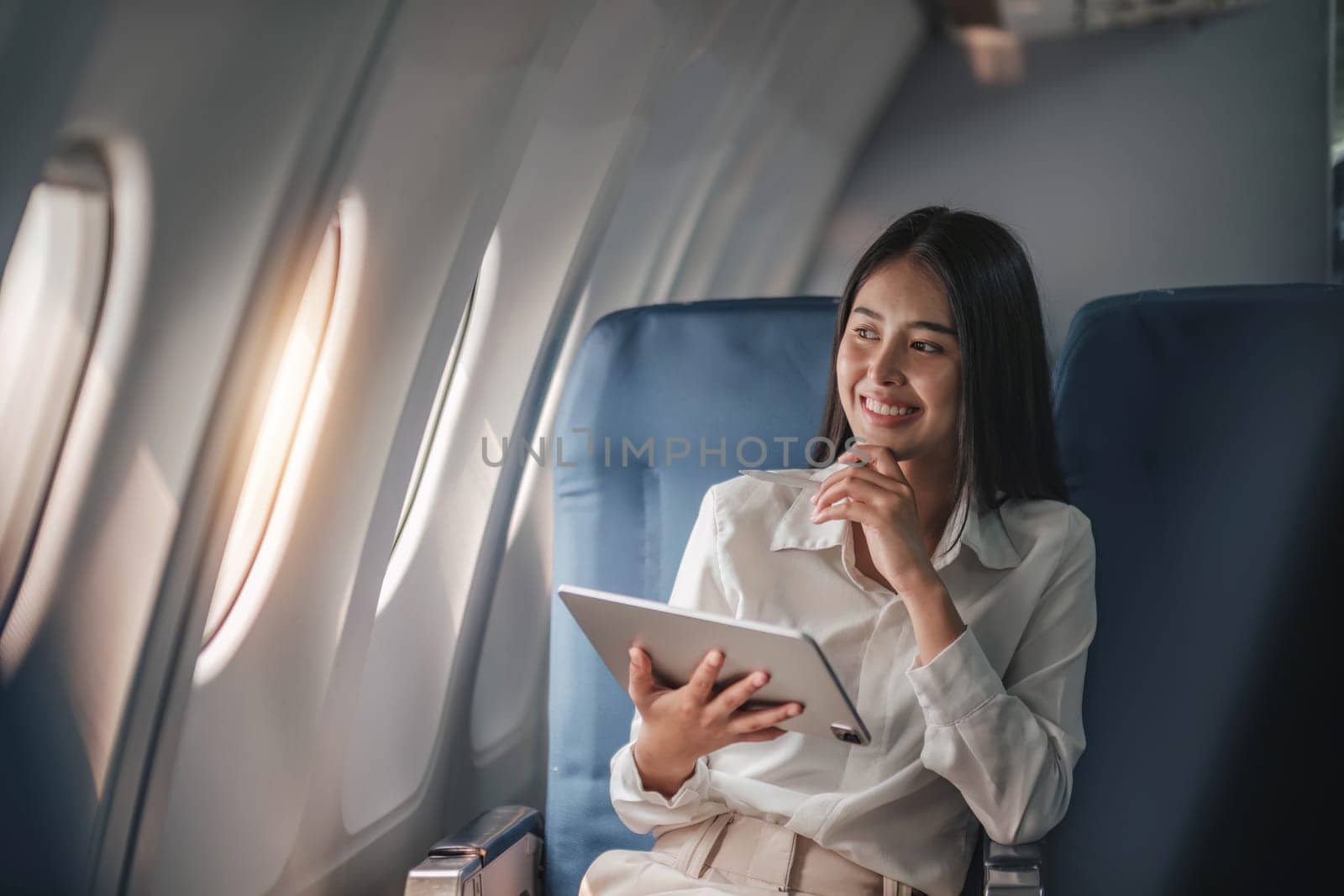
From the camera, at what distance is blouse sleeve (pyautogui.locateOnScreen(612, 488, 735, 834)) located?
62.4 inches

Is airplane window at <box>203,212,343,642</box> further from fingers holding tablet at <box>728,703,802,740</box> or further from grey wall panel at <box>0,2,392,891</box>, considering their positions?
fingers holding tablet at <box>728,703,802,740</box>

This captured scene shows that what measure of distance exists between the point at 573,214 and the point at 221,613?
108 cm

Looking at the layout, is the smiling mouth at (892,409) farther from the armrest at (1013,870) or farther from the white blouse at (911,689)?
the armrest at (1013,870)

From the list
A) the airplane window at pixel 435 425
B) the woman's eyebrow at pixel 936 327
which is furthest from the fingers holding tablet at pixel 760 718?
the airplane window at pixel 435 425

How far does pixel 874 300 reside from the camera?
5.51ft

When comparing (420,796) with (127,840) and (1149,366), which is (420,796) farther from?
(1149,366)

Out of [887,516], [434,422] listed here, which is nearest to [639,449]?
[434,422]

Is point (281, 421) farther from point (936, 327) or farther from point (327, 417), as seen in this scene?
point (936, 327)

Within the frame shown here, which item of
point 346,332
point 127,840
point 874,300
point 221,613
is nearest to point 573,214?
point 346,332

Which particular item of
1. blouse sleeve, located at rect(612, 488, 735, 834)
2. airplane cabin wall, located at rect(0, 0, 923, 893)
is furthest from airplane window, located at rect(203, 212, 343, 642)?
blouse sleeve, located at rect(612, 488, 735, 834)

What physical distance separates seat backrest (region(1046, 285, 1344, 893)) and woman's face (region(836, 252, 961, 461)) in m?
0.34

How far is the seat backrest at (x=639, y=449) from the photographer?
6.57 feet

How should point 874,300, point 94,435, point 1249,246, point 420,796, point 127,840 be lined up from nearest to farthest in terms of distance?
point 94,435
point 127,840
point 874,300
point 420,796
point 1249,246

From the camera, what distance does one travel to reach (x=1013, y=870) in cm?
145
